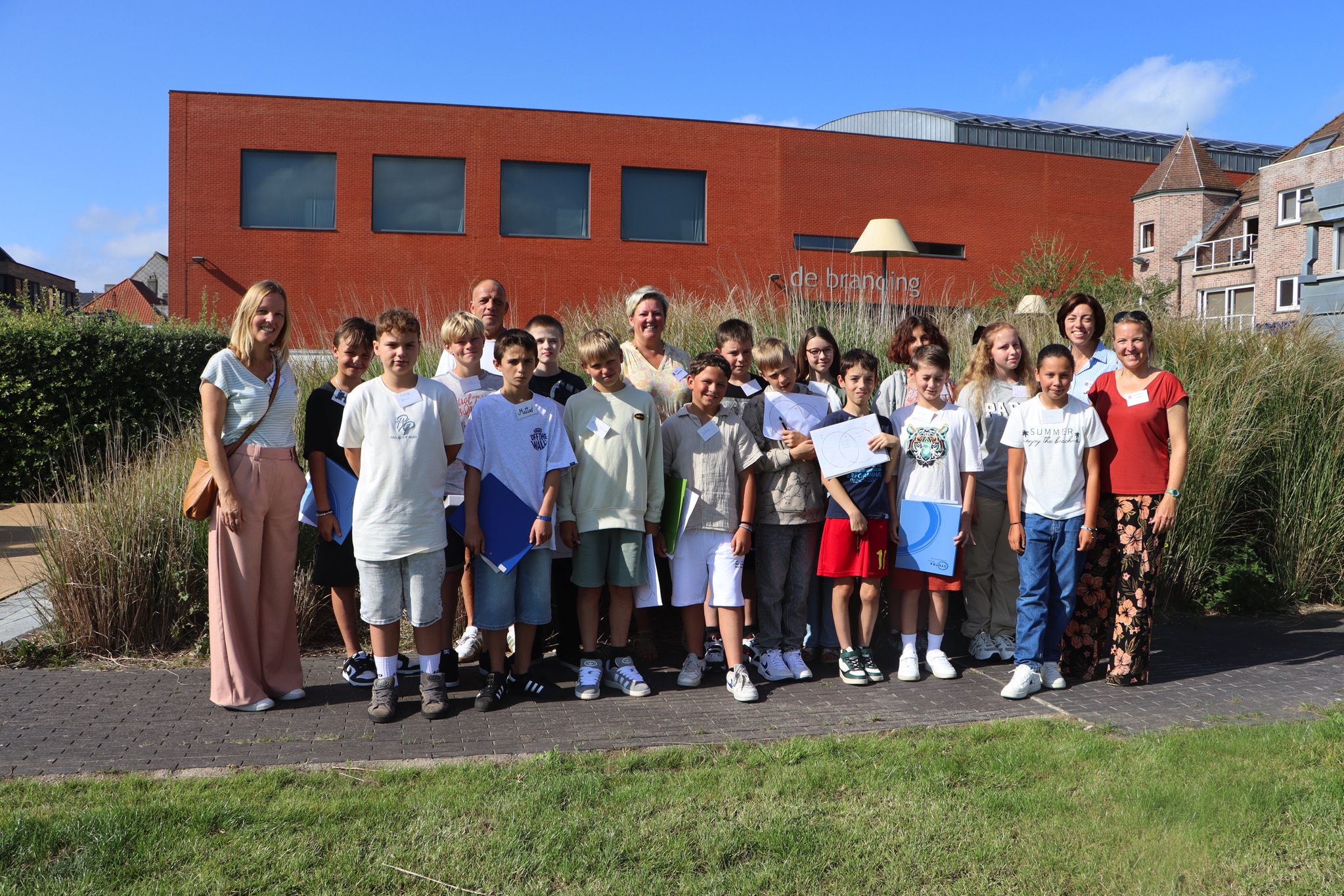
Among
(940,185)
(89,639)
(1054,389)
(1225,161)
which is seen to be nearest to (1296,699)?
(1054,389)

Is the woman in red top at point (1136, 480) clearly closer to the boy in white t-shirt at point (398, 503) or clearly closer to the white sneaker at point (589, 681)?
the white sneaker at point (589, 681)

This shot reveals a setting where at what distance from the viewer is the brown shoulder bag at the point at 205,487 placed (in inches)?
172

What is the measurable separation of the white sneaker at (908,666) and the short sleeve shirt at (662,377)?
180 centimetres

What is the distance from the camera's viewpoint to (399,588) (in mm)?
4402

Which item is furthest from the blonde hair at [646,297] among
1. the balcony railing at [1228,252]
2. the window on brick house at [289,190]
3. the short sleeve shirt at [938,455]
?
the balcony railing at [1228,252]

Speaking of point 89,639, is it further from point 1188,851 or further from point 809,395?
point 1188,851

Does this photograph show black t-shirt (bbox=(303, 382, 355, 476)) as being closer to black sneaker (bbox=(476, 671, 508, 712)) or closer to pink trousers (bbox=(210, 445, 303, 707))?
pink trousers (bbox=(210, 445, 303, 707))

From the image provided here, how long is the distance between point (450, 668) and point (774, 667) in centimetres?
167

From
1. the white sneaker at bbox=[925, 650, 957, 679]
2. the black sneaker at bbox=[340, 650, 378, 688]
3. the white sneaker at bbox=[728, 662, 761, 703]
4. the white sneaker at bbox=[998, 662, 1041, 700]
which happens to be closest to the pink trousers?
the black sneaker at bbox=[340, 650, 378, 688]

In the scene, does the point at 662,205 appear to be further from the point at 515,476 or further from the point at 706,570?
the point at 515,476

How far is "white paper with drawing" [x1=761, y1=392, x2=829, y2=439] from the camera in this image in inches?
198

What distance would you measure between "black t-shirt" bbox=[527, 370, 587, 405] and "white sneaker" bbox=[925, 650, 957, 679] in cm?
237

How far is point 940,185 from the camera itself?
2956 cm

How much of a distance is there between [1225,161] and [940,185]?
73.1 feet
